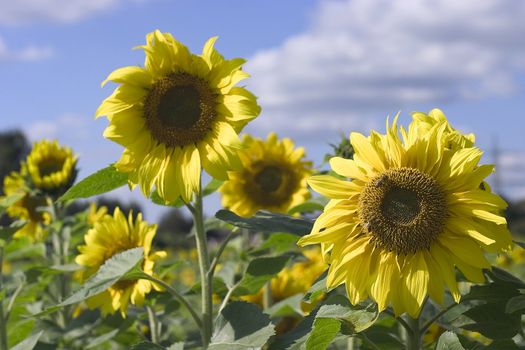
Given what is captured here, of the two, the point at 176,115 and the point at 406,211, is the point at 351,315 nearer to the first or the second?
the point at 406,211

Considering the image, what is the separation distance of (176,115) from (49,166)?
2.26 m

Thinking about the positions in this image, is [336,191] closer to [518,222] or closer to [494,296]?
[494,296]

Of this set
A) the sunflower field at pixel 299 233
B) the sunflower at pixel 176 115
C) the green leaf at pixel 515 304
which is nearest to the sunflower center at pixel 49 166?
the sunflower field at pixel 299 233

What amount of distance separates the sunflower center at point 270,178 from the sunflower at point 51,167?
40.3 inches

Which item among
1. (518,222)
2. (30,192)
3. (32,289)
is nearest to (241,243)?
(30,192)

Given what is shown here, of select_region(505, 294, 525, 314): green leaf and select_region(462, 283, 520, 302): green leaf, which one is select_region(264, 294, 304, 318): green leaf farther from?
select_region(505, 294, 525, 314): green leaf

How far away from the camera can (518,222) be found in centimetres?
4097

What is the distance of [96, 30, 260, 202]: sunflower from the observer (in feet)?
8.93

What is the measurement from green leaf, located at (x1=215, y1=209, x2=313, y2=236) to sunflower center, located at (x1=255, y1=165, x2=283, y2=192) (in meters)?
2.38

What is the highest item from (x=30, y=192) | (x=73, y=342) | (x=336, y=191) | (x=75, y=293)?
(x=30, y=192)

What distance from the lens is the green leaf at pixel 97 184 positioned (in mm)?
2750

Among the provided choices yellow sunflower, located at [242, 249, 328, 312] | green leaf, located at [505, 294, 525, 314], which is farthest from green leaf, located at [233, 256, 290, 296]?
yellow sunflower, located at [242, 249, 328, 312]

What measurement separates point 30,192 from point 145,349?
2453 millimetres

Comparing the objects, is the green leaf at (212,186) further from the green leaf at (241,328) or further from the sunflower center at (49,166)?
the sunflower center at (49,166)
